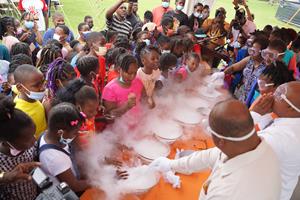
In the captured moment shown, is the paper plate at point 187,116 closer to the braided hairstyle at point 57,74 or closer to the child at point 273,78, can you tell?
the child at point 273,78

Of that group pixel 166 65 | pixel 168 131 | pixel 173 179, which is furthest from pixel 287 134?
pixel 166 65

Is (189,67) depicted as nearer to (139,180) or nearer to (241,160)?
(139,180)

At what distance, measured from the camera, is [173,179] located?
1.68 m

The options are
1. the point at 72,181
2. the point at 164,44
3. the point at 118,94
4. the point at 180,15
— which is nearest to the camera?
the point at 72,181

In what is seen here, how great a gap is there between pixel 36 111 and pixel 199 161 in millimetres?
1206

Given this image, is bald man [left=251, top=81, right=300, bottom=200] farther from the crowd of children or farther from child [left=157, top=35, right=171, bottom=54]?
child [left=157, top=35, right=171, bottom=54]

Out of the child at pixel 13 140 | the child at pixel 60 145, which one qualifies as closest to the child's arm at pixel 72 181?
the child at pixel 60 145

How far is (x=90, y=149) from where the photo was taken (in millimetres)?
1731

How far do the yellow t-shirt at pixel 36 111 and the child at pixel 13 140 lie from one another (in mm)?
452

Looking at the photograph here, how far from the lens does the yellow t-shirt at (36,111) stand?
185 centimetres

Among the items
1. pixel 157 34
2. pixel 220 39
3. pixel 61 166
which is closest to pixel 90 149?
pixel 61 166

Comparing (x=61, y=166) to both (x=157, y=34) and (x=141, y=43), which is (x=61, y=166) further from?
(x=157, y=34)

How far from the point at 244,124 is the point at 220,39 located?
4.69 meters

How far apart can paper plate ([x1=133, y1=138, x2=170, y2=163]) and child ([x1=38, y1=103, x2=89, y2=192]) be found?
43 centimetres
